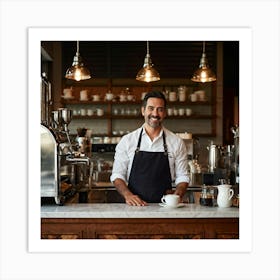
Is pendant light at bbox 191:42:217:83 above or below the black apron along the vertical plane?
above

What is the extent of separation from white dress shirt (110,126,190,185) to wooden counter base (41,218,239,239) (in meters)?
0.62

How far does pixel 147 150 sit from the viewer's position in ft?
12.6

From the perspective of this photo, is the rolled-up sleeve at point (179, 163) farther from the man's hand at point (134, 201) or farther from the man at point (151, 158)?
the man's hand at point (134, 201)

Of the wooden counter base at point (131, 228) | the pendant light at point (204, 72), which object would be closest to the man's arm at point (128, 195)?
the wooden counter base at point (131, 228)

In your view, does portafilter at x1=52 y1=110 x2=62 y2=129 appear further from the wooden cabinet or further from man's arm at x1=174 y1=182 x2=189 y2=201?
the wooden cabinet

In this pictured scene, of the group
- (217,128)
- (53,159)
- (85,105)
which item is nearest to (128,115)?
(85,105)

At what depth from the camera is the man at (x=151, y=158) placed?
12.5 feet

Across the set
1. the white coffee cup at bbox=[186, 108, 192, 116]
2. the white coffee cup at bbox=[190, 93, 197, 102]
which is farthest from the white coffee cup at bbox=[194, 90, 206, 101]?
the white coffee cup at bbox=[186, 108, 192, 116]

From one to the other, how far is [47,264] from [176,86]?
4197mm

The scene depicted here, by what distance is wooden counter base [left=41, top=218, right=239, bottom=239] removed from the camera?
318 cm
